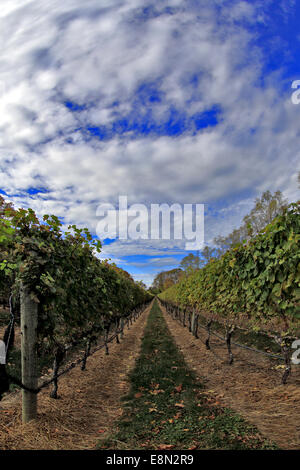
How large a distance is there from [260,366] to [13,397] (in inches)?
281

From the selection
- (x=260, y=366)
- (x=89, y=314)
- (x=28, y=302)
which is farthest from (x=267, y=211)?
(x=28, y=302)

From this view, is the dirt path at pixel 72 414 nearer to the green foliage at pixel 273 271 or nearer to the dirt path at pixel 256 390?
the dirt path at pixel 256 390

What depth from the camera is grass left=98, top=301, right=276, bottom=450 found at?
3.24m

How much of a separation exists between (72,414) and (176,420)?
1956 millimetres

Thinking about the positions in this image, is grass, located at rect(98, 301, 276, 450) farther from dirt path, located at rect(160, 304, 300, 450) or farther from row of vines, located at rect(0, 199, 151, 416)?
row of vines, located at rect(0, 199, 151, 416)

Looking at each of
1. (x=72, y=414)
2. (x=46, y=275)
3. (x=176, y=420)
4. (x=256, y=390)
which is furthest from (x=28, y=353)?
(x=256, y=390)

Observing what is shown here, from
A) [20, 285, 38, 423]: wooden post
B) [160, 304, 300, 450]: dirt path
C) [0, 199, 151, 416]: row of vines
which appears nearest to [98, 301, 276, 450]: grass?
[160, 304, 300, 450]: dirt path

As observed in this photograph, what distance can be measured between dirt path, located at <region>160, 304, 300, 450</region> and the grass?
30 cm

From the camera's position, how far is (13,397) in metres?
4.96

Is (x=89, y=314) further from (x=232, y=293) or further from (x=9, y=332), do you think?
(x=232, y=293)

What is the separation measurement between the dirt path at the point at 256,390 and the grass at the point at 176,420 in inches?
12.0

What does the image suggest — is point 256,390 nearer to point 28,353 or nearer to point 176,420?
point 176,420
